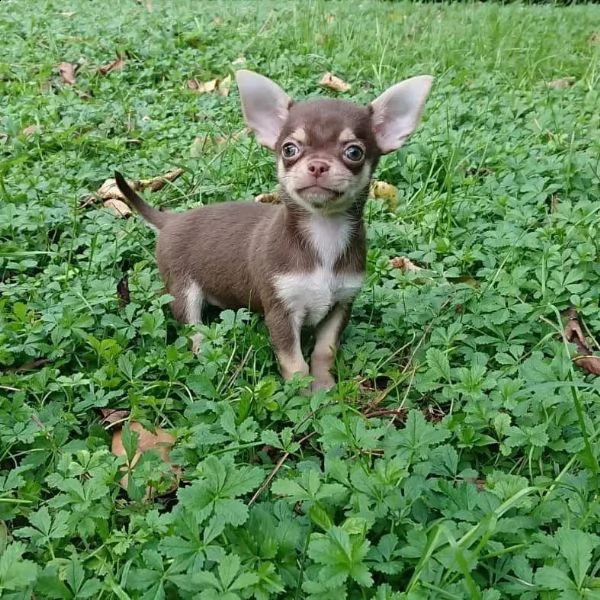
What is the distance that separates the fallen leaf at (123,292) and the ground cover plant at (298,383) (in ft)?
0.22

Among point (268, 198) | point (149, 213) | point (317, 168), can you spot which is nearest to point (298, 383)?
point (317, 168)

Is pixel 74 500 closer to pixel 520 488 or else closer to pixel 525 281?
pixel 520 488

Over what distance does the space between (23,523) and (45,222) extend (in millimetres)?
2108

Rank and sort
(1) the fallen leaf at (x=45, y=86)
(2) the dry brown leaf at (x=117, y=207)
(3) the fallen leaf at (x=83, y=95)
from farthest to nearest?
(1) the fallen leaf at (x=45, y=86), (3) the fallen leaf at (x=83, y=95), (2) the dry brown leaf at (x=117, y=207)

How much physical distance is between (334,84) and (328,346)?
3.49 meters

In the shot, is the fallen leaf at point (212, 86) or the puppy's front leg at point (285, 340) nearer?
the puppy's front leg at point (285, 340)

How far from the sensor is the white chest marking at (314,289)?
122 inches

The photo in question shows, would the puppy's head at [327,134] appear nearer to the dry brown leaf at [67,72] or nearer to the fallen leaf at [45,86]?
the fallen leaf at [45,86]

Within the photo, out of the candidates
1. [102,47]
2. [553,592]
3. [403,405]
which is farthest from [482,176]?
[102,47]

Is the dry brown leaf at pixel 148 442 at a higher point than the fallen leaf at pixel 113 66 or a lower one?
lower

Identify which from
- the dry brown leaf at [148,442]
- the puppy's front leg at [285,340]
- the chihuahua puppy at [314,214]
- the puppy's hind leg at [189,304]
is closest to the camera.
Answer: the dry brown leaf at [148,442]

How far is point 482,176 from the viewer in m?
4.75

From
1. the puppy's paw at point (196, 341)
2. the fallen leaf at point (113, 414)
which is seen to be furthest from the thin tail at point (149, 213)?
the fallen leaf at point (113, 414)

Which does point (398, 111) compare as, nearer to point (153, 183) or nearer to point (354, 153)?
point (354, 153)
